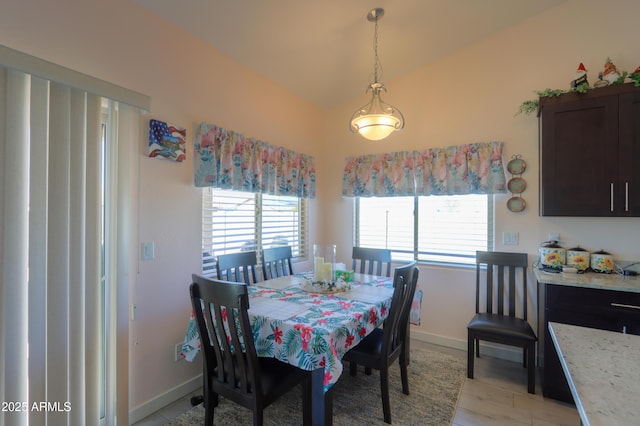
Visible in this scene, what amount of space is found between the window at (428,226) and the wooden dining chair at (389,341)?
1282 mm

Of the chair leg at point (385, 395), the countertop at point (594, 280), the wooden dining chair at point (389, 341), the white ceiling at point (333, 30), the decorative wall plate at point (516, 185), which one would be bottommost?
the chair leg at point (385, 395)

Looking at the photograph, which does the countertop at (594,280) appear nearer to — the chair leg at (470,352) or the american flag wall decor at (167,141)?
the chair leg at (470,352)

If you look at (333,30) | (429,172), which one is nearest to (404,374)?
(429,172)

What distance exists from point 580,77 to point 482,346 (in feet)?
8.27

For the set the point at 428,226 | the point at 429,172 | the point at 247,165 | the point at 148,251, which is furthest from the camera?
the point at 428,226

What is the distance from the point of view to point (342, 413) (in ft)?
6.87

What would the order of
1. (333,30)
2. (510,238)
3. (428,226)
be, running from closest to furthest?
1. (333,30)
2. (510,238)
3. (428,226)

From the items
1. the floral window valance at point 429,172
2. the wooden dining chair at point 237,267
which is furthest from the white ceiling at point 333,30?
the wooden dining chair at point 237,267

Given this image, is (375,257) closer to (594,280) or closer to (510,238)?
(510,238)

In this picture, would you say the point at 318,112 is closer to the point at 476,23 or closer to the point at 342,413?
the point at 476,23

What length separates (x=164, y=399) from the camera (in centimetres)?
217

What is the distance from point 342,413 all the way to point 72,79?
8.40 feet

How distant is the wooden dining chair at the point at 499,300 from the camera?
247 centimetres

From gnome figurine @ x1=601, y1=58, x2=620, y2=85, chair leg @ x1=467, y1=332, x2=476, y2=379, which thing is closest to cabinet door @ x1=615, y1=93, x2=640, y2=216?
gnome figurine @ x1=601, y1=58, x2=620, y2=85
